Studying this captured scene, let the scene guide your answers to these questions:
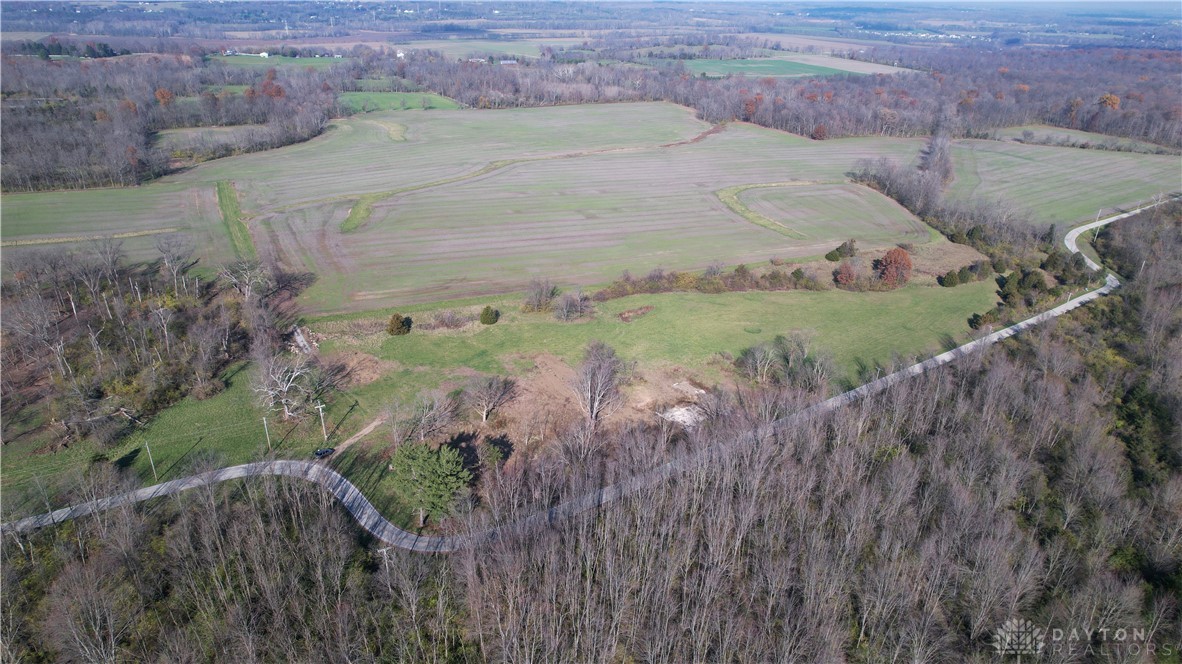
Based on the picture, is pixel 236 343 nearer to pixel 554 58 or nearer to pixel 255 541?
pixel 255 541

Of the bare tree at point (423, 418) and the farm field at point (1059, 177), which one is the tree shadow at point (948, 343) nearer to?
the bare tree at point (423, 418)

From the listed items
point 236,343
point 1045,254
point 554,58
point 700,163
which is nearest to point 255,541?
point 236,343

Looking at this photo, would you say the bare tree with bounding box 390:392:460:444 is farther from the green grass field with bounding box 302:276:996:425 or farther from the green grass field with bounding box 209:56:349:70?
the green grass field with bounding box 209:56:349:70

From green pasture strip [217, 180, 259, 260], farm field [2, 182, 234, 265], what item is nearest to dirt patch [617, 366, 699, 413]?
green pasture strip [217, 180, 259, 260]

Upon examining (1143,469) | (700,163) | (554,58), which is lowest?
(1143,469)

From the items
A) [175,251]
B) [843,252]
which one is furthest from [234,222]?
[843,252]

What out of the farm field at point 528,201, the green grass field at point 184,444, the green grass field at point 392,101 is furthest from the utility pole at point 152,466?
the green grass field at point 392,101

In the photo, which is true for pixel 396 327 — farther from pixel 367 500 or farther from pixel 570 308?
pixel 367 500
